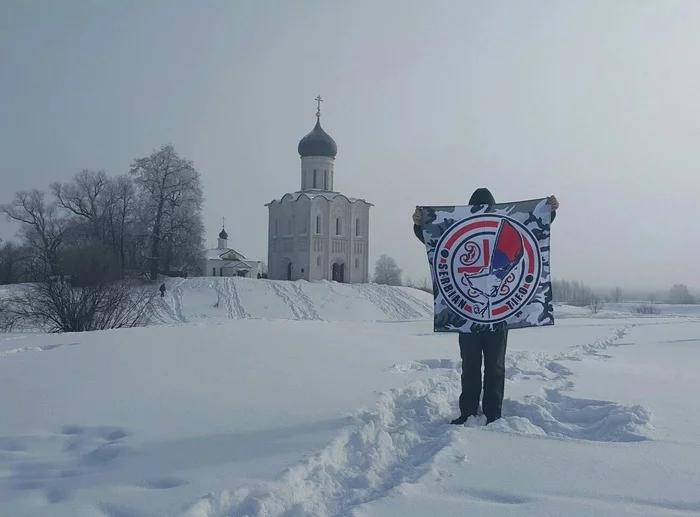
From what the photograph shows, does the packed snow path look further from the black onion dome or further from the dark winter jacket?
the black onion dome

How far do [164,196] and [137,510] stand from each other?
142 feet

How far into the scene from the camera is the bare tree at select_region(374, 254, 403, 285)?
10494cm

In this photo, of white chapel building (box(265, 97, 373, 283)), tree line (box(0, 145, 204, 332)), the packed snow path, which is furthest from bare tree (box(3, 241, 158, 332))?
white chapel building (box(265, 97, 373, 283))

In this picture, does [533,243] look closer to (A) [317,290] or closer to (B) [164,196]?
(A) [317,290]

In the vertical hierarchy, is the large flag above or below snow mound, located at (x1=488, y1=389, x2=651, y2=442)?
above

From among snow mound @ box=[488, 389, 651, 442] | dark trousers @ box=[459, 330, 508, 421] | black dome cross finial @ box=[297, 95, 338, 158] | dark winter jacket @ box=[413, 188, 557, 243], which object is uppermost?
black dome cross finial @ box=[297, 95, 338, 158]

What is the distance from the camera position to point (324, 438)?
5051 mm

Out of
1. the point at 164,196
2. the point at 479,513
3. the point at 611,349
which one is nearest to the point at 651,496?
the point at 479,513

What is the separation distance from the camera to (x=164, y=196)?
4459 cm

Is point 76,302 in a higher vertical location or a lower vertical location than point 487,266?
lower

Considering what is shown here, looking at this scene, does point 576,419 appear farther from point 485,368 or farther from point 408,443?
point 408,443

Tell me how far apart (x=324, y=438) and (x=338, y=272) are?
4614cm

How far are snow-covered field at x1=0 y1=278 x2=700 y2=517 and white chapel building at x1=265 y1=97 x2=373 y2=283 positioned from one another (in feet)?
130

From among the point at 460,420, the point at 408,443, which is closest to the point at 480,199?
the point at 460,420
